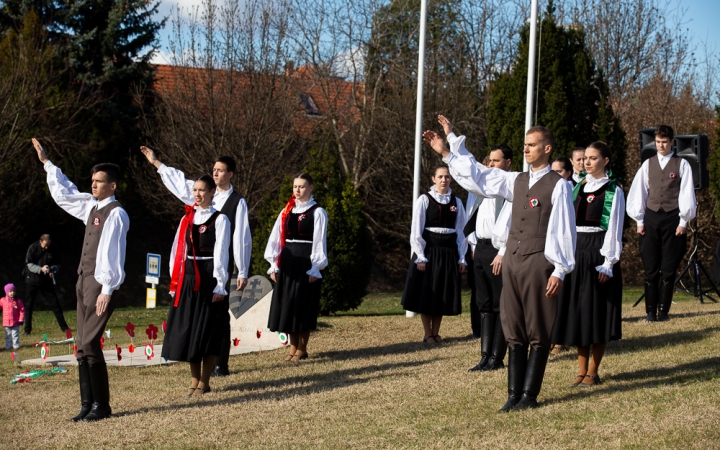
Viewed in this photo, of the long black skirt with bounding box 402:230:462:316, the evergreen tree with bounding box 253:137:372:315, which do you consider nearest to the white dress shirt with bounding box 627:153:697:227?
the long black skirt with bounding box 402:230:462:316

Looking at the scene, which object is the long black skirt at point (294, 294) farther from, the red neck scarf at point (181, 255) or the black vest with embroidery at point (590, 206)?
the black vest with embroidery at point (590, 206)

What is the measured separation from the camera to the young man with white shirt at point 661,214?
10320 mm

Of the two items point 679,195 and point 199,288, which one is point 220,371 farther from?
point 679,195

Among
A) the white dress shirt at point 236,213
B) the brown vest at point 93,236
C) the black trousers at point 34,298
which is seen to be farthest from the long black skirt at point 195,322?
the black trousers at point 34,298

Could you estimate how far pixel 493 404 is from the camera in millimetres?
6707

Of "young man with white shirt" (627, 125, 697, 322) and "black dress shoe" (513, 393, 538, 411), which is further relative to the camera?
"young man with white shirt" (627, 125, 697, 322)

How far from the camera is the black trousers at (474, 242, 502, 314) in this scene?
8719 millimetres

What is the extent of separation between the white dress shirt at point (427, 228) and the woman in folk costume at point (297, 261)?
126 cm

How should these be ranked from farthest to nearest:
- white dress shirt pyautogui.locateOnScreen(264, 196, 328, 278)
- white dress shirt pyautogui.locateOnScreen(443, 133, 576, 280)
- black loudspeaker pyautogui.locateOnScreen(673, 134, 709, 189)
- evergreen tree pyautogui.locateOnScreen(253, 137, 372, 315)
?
1. evergreen tree pyautogui.locateOnScreen(253, 137, 372, 315)
2. black loudspeaker pyautogui.locateOnScreen(673, 134, 709, 189)
3. white dress shirt pyautogui.locateOnScreen(264, 196, 328, 278)
4. white dress shirt pyautogui.locateOnScreen(443, 133, 576, 280)

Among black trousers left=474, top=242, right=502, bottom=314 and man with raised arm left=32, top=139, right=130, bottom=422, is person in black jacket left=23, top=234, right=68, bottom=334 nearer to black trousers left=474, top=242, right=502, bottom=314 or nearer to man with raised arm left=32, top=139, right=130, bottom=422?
man with raised arm left=32, top=139, right=130, bottom=422

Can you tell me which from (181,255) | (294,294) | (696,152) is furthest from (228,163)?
(696,152)

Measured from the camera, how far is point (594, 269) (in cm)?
766

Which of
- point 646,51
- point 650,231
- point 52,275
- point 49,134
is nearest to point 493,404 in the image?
point 650,231

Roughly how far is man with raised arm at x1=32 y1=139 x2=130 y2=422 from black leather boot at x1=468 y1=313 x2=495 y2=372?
3300mm
